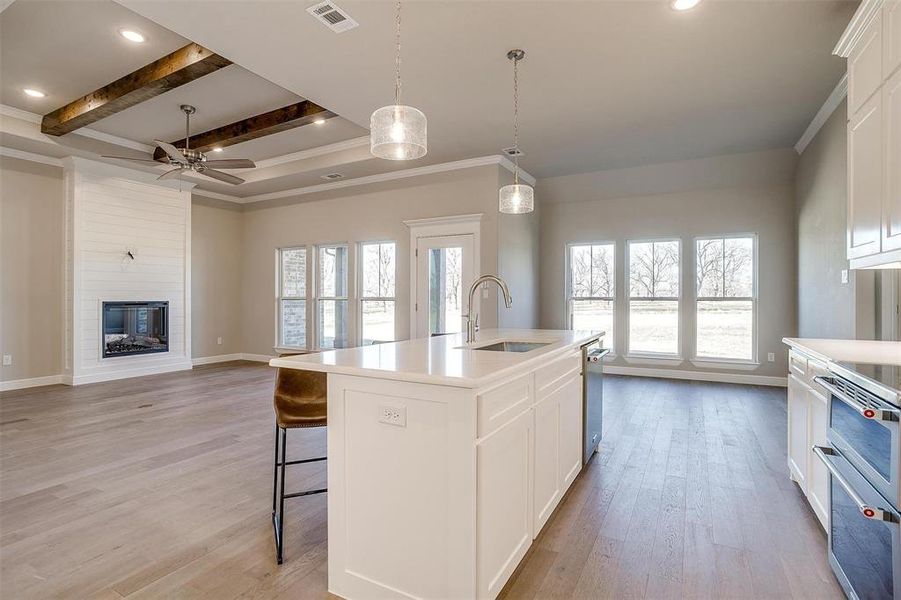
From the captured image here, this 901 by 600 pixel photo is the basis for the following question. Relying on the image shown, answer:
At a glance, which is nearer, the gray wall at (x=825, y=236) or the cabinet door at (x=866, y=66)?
the cabinet door at (x=866, y=66)

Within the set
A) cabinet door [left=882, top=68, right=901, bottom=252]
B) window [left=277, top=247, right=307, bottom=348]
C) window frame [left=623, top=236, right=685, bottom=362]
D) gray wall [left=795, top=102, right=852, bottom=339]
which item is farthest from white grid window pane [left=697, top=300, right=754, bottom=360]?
window [left=277, top=247, right=307, bottom=348]

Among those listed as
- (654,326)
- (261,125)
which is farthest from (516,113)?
(654,326)

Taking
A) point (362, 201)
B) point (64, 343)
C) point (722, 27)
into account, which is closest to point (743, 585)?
point (722, 27)

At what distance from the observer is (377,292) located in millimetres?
7094

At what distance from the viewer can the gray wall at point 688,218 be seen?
5750mm

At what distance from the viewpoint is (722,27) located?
293cm

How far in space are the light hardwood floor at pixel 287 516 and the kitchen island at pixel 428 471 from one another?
0.30 metres

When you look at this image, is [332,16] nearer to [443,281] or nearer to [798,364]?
[798,364]

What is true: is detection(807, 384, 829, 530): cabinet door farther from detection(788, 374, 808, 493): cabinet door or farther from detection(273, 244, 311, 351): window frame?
detection(273, 244, 311, 351): window frame

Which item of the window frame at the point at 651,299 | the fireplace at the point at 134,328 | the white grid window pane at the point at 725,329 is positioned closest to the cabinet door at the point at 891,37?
the window frame at the point at 651,299

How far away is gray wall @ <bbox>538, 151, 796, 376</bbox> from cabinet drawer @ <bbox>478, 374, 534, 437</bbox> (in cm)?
528

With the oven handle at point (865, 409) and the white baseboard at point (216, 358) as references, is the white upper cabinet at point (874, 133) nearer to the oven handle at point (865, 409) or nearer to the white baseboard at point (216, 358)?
the oven handle at point (865, 409)

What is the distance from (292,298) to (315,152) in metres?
2.91

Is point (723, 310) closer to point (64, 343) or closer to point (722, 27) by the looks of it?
point (722, 27)
